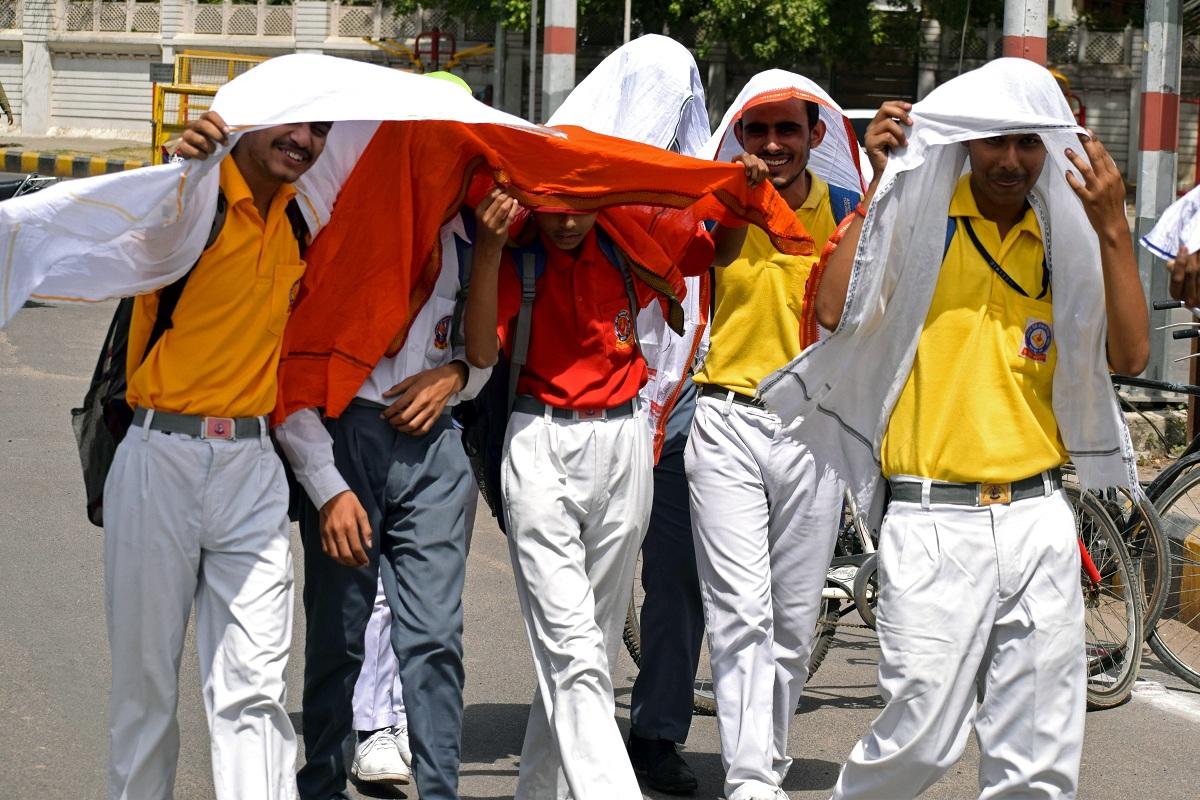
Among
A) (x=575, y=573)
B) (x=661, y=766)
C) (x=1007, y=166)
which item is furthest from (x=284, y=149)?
(x=661, y=766)

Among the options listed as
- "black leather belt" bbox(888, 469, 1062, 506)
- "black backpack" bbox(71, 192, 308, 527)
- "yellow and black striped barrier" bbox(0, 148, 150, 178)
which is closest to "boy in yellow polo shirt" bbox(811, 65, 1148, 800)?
"black leather belt" bbox(888, 469, 1062, 506)

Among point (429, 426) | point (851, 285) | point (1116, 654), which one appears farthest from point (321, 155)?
point (1116, 654)

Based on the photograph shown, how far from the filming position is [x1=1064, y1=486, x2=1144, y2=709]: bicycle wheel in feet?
21.5

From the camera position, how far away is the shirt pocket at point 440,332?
4.68 meters

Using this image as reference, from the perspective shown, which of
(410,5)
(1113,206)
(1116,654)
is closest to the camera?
(1113,206)

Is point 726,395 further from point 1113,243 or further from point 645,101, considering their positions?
point 1113,243

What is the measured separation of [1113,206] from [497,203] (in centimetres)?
154

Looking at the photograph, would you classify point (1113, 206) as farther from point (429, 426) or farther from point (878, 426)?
point (429, 426)

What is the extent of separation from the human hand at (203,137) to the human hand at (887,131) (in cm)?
150

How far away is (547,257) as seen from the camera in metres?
4.76

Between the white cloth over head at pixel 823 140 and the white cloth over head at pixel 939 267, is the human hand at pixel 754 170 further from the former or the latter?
the white cloth over head at pixel 939 267

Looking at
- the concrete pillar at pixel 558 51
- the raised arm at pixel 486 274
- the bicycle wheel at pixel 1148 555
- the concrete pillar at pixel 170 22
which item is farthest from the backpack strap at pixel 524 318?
the concrete pillar at pixel 170 22

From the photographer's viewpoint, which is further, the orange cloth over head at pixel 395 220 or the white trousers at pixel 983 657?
the orange cloth over head at pixel 395 220

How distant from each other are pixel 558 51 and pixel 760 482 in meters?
9.41
